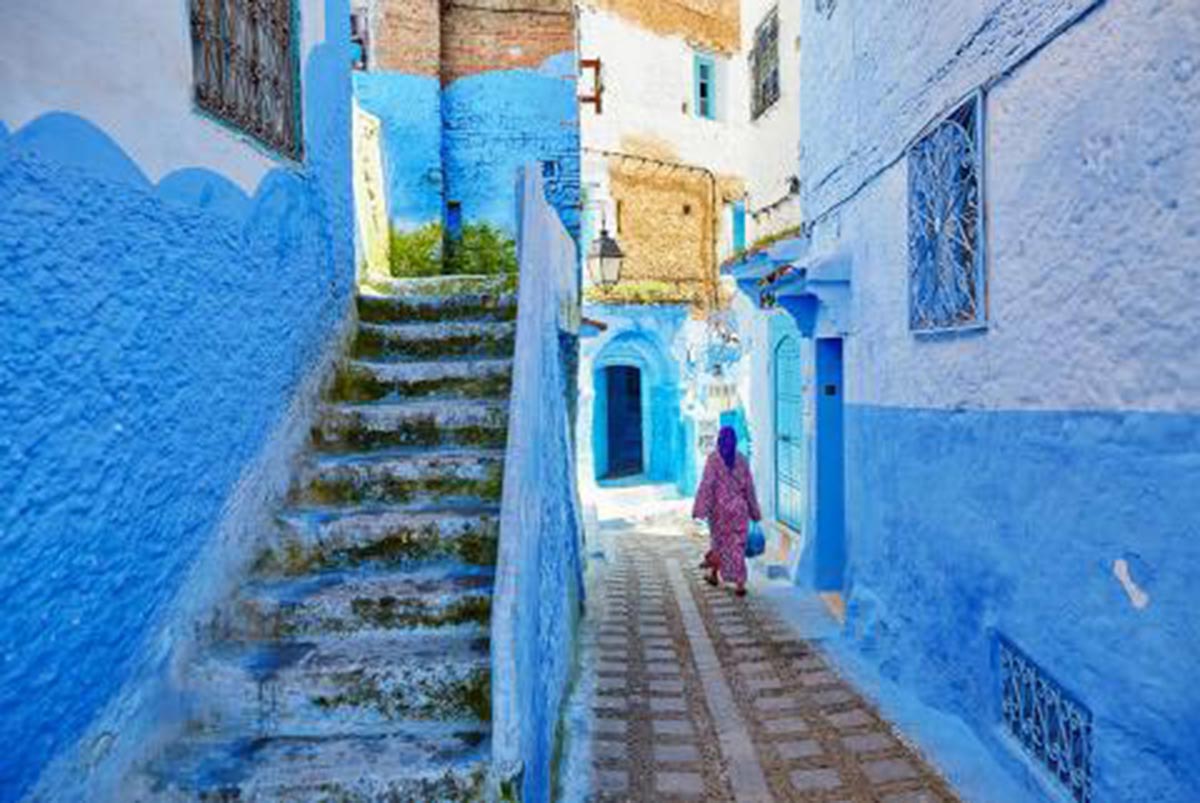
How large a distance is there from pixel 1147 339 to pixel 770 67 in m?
8.49

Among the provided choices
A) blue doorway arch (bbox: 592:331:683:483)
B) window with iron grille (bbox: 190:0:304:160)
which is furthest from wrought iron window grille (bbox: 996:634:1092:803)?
blue doorway arch (bbox: 592:331:683:483)

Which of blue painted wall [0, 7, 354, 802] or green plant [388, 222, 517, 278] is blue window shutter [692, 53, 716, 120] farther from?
blue painted wall [0, 7, 354, 802]

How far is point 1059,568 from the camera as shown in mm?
3514

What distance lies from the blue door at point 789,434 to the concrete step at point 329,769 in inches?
264

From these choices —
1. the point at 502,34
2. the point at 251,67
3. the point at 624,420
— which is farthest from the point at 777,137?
the point at 624,420

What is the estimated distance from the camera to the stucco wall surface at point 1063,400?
109 inches

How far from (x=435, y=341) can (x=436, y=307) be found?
0.44m

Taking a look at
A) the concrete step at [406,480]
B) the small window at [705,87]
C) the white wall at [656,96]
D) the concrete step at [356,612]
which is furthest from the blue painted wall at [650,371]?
the concrete step at [356,612]

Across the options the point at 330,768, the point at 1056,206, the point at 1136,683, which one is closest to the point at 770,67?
the point at 1056,206

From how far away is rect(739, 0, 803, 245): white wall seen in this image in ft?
30.7

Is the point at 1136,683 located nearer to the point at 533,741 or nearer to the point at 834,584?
the point at 533,741

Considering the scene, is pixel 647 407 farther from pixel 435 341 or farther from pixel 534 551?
pixel 534 551

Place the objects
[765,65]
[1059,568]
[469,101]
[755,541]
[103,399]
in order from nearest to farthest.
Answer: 1. [103,399]
2. [1059,568]
3. [755,541]
4. [469,101]
5. [765,65]

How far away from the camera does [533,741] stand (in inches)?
120
